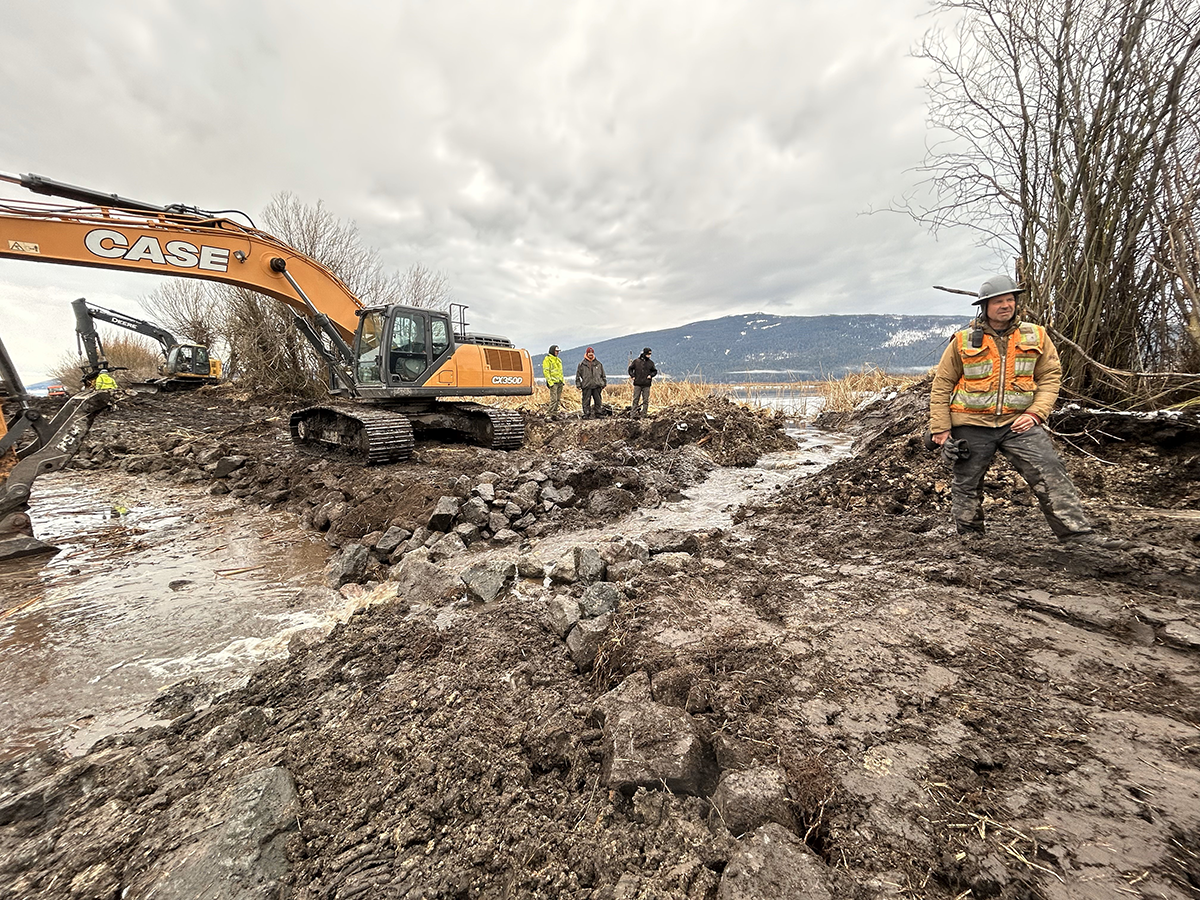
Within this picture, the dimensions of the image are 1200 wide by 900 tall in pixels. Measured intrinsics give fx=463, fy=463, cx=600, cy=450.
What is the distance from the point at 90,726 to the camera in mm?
2297

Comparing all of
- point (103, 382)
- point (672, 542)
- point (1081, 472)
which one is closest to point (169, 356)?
point (103, 382)

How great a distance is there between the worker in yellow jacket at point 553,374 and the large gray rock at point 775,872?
44.1 feet

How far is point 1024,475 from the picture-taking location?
3.32 meters

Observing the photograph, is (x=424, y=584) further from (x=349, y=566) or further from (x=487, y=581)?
(x=349, y=566)

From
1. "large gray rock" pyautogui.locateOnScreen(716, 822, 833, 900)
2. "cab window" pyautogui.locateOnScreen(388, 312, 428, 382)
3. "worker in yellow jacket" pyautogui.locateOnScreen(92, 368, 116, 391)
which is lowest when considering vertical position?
"large gray rock" pyautogui.locateOnScreen(716, 822, 833, 900)

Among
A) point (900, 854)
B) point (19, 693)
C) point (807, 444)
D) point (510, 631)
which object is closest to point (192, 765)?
point (510, 631)

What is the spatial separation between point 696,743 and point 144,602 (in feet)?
13.9

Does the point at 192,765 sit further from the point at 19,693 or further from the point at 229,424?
the point at 229,424

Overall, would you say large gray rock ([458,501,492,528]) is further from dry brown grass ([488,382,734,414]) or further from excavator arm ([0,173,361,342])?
dry brown grass ([488,382,734,414])

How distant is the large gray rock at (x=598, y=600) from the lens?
2920 mm

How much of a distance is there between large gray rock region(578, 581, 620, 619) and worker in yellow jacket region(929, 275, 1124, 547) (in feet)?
9.37

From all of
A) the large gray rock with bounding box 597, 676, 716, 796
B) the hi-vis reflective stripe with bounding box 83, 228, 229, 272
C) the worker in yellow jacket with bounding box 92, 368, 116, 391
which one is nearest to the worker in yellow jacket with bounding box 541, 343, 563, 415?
the hi-vis reflective stripe with bounding box 83, 228, 229, 272

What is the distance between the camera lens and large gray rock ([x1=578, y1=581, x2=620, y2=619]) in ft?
9.58

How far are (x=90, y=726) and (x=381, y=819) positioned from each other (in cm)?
197
